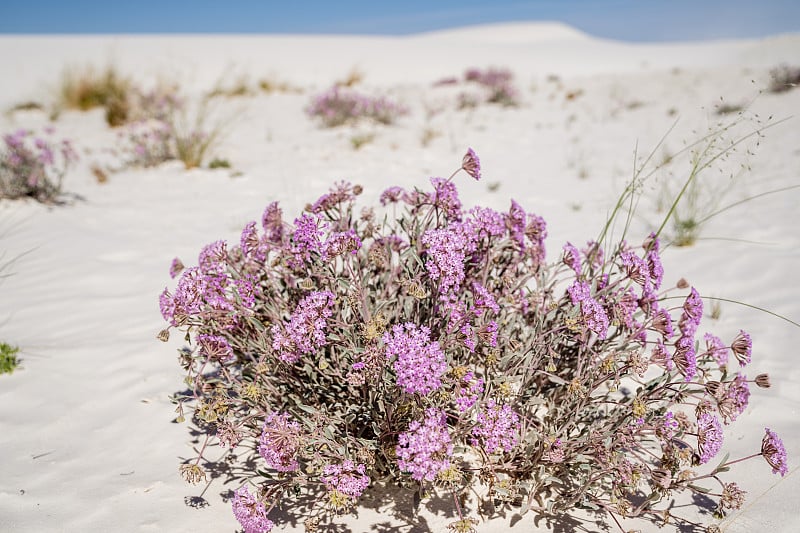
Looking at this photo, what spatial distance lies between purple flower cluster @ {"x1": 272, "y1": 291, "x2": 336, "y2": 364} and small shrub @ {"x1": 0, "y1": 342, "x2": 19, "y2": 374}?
94.6 inches

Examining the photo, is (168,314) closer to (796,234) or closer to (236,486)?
(236,486)

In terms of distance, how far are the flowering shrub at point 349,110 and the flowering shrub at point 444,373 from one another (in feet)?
30.8

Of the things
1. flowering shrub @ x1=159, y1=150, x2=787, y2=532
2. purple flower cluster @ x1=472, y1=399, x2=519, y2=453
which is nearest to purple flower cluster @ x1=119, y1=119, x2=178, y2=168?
flowering shrub @ x1=159, y1=150, x2=787, y2=532

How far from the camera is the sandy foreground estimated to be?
242cm

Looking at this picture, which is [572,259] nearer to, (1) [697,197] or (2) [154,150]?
(1) [697,197]

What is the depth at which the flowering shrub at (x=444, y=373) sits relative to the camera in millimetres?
1916

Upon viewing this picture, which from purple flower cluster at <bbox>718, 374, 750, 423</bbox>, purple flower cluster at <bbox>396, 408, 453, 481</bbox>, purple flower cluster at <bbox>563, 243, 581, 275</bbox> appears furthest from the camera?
purple flower cluster at <bbox>563, 243, 581, 275</bbox>

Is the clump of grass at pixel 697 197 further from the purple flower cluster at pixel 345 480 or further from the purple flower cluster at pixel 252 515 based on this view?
the purple flower cluster at pixel 252 515

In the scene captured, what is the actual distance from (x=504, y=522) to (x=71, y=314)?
11.7ft

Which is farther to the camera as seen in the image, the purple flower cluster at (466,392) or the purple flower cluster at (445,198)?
the purple flower cluster at (445,198)

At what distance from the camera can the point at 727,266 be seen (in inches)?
177

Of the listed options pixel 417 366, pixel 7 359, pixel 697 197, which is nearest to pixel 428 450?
pixel 417 366

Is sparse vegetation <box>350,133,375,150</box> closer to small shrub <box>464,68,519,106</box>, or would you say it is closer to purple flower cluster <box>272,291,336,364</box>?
small shrub <box>464,68,519,106</box>

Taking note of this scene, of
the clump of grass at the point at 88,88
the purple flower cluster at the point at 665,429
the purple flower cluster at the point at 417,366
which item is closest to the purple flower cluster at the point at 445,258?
the purple flower cluster at the point at 417,366
